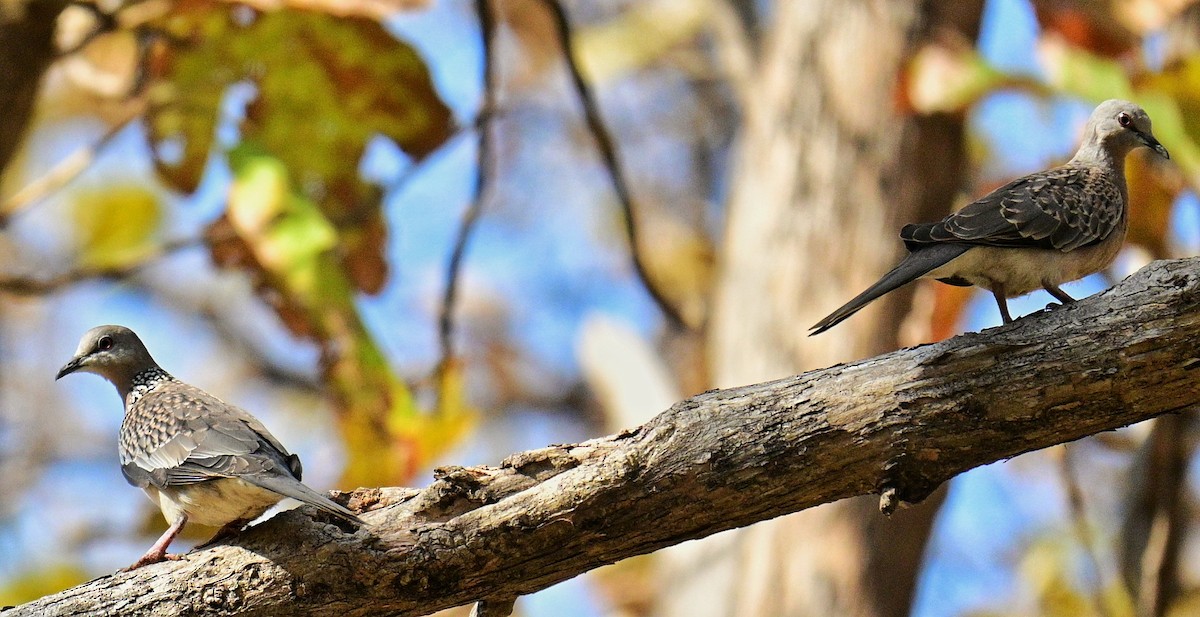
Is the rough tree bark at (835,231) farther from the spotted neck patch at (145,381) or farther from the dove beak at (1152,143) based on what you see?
the spotted neck patch at (145,381)

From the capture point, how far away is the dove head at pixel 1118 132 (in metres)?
4.65

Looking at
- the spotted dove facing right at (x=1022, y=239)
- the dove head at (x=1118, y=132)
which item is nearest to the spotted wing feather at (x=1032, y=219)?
the spotted dove facing right at (x=1022, y=239)

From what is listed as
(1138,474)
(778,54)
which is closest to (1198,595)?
(1138,474)

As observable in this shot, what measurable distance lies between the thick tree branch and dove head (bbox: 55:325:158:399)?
1242 mm

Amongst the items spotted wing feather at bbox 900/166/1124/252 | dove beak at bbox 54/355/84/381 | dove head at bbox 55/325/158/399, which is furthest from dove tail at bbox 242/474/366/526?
spotted wing feather at bbox 900/166/1124/252

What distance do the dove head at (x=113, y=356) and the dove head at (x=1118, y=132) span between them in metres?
3.68

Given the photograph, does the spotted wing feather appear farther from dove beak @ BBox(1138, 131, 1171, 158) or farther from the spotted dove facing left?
the spotted dove facing left

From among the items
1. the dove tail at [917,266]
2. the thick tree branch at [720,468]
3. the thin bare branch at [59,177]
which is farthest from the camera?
the thin bare branch at [59,177]

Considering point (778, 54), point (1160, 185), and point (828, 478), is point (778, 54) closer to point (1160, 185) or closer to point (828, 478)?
point (1160, 185)

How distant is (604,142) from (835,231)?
159 centimetres

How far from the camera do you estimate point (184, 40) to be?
6.79 metres

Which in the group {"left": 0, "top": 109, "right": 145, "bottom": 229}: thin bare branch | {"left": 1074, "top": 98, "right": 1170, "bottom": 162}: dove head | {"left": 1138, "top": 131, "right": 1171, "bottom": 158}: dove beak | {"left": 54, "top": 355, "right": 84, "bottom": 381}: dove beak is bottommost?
{"left": 54, "top": 355, "right": 84, "bottom": 381}: dove beak

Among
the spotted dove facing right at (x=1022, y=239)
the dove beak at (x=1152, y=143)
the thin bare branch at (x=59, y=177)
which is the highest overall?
the thin bare branch at (x=59, y=177)

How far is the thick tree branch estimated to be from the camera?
3.26m
